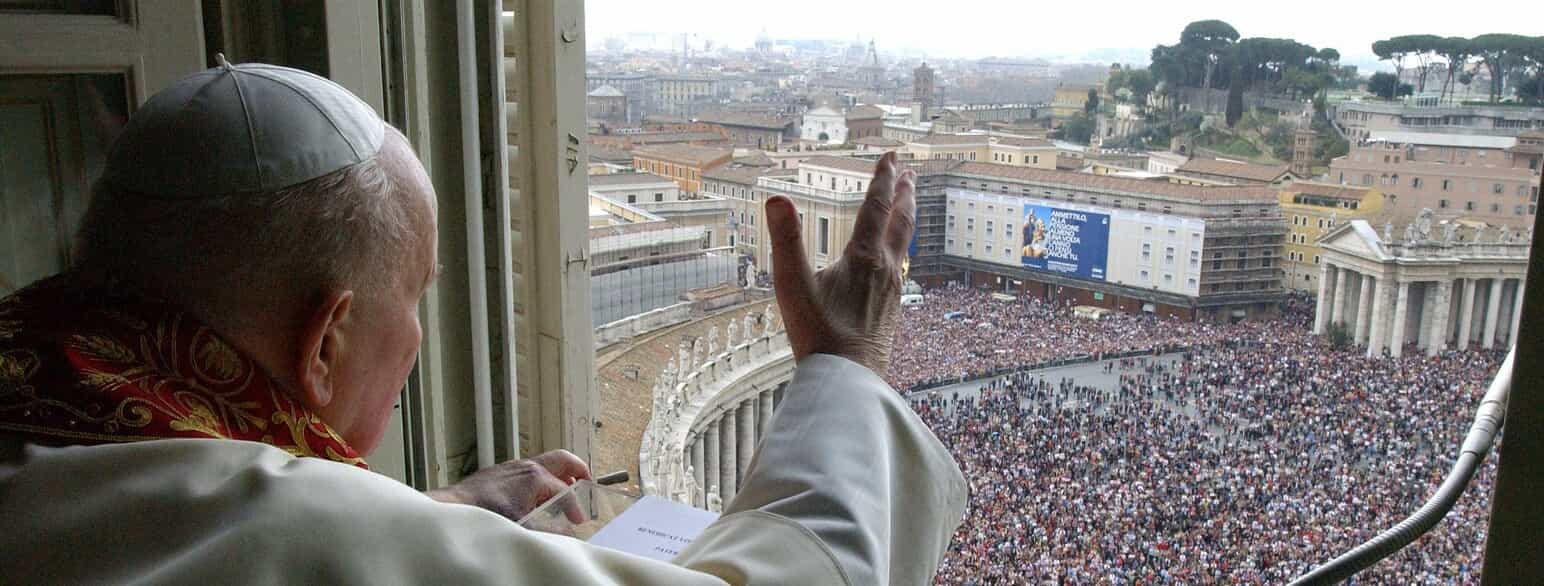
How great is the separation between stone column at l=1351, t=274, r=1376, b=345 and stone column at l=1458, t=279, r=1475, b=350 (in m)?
0.26

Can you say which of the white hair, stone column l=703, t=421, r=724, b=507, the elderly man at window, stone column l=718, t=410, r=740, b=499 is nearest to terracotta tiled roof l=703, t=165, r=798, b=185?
the elderly man at window

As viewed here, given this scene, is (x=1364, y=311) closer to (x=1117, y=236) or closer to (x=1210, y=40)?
(x=1210, y=40)

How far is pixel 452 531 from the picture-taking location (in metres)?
0.42

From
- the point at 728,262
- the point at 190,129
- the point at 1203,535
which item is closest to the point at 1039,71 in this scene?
the point at 728,262

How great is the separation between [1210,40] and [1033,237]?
885mm

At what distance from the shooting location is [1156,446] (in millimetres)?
3043

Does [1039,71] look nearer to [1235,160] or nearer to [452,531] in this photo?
[1235,160]

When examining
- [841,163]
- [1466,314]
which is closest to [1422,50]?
[1466,314]

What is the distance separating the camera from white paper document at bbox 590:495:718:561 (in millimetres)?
667

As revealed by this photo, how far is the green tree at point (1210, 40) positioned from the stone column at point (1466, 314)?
545mm

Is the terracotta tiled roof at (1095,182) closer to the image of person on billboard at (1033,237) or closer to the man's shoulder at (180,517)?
the image of person on billboard at (1033,237)

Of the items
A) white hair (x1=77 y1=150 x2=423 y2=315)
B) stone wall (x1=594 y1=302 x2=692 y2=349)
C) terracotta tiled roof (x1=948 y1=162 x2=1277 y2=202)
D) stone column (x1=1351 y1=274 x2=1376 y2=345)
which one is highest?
white hair (x1=77 y1=150 x2=423 y2=315)

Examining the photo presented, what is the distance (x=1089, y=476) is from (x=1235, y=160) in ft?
4.58

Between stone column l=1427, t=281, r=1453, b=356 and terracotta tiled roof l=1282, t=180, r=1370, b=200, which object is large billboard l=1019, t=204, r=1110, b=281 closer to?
terracotta tiled roof l=1282, t=180, r=1370, b=200
